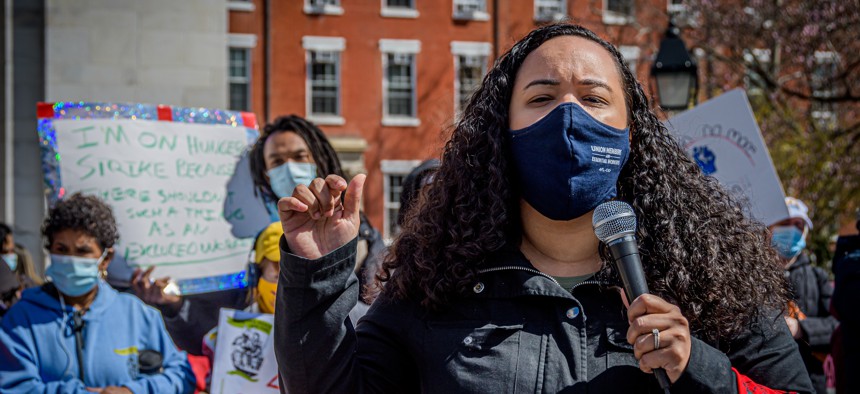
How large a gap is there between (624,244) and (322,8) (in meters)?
24.4

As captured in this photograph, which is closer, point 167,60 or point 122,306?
point 122,306

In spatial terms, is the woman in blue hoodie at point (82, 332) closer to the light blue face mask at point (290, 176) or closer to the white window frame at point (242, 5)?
the light blue face mask at point (290, 176)

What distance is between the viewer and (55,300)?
4.27 m

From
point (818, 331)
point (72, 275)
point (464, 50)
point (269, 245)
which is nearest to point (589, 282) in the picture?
point (269, 245)

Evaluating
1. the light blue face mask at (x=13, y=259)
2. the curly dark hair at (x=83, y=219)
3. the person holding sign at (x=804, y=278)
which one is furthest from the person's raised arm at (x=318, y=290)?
the light blue face mask at (x=13, y=259)

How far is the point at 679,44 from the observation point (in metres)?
8.78

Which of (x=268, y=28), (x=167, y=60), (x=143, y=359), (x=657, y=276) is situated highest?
(x=268, y=28)

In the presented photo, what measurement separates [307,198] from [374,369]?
0.44m

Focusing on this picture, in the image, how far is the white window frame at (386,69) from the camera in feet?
84.5

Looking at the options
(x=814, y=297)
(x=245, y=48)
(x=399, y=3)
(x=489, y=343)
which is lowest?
(x=814, y=297)

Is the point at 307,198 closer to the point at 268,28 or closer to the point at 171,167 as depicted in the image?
the point at 171,167

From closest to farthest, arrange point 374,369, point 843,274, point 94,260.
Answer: point 374,369 < point 843,274 < point 94,260

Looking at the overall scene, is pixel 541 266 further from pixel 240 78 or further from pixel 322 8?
pixel 322 8

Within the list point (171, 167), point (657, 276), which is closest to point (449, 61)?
point (171, 167)
